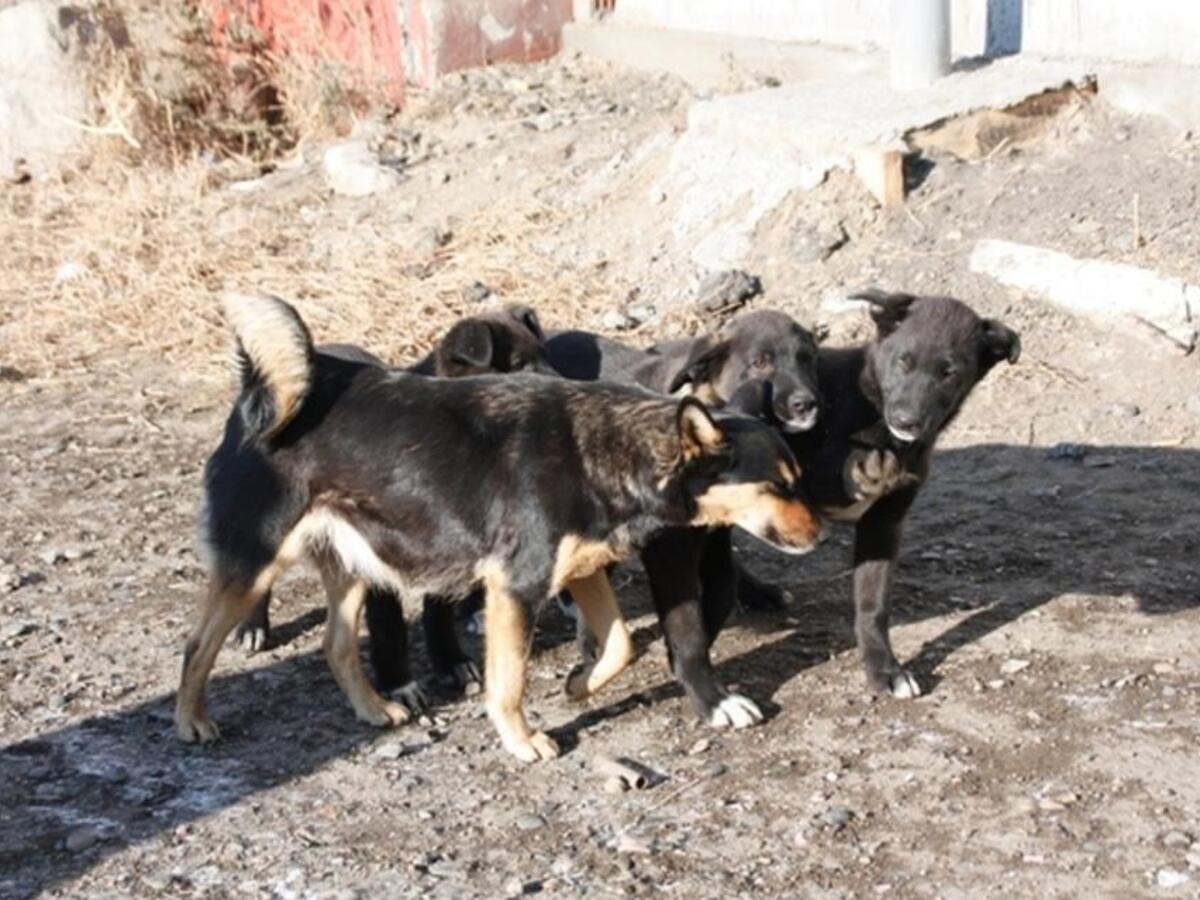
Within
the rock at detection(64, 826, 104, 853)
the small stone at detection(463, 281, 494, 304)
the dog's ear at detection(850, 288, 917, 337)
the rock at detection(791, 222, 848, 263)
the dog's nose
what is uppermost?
the dog's ear at detection(850, 288, 917, 337)

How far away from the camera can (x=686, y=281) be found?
36.2 ft

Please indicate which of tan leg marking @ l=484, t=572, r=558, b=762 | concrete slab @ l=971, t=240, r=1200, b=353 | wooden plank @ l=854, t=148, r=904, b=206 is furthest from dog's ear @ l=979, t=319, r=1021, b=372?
wooden plank @ l=854, t=148, r=904, b=206

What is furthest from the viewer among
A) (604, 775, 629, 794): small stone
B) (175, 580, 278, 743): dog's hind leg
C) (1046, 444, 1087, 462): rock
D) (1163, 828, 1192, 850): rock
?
(1046, 444, 1087, 462): rock

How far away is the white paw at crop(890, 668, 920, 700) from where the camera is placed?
22.5ft

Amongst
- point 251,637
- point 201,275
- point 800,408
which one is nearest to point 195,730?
point 251,637

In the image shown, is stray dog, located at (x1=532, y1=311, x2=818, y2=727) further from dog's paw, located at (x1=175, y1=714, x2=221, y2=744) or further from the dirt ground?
dog's paw, located at (x1=175, y1=714, x2=221, y2=744)

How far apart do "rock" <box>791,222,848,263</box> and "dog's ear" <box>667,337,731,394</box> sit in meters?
3.23

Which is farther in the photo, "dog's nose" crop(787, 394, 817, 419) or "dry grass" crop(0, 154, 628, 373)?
"dry grass" crop(0, 154, 628, 373)

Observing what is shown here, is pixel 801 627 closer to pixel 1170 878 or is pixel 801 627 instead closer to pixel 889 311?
pixel 889 311

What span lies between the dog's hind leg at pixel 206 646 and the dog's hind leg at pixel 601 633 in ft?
3.38

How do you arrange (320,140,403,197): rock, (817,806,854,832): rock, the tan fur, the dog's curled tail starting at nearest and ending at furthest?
(817,806,854,832): rock → the tan fur → the dog's curled tail → (320,140,403,197): rock

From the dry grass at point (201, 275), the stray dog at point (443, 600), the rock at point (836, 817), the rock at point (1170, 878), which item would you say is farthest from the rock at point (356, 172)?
the rock at point (1170, 878)

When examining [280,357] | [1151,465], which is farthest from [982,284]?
[280,357]

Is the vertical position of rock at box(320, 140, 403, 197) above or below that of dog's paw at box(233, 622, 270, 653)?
above
